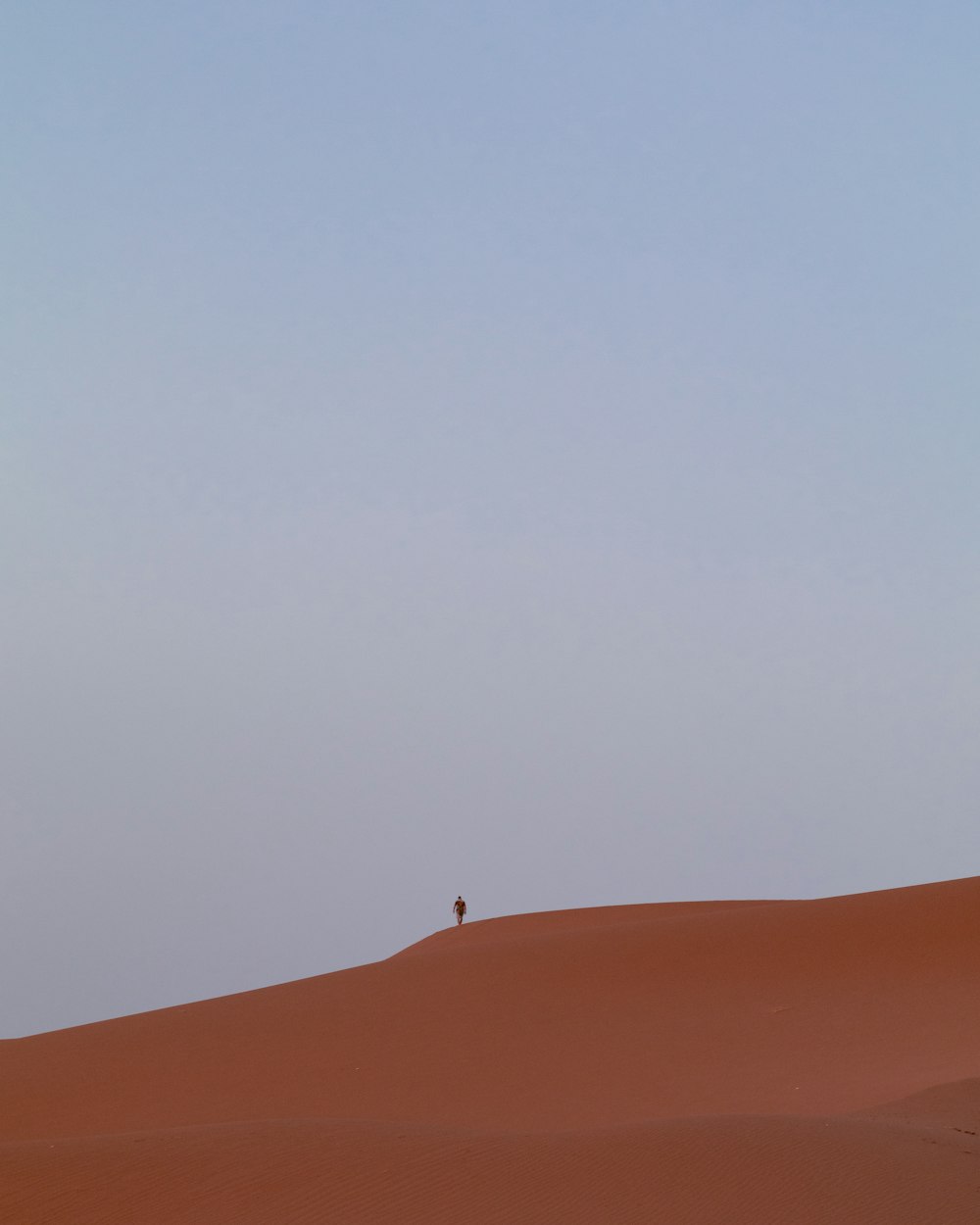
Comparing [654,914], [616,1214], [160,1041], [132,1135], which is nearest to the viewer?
[616,1214]

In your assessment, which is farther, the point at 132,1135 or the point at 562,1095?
the point at 562,1095

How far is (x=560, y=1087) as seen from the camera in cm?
1722

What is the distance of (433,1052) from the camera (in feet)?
63.6

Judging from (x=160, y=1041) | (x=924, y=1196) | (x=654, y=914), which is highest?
(x=654, y=914)

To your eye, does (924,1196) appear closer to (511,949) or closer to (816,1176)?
(816,1176)

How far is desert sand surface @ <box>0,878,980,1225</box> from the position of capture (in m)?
8.73

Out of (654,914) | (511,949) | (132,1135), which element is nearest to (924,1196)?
(132,1135)

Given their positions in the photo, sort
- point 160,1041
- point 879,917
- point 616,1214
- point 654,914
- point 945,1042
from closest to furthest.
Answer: point 616,1214
point 945,1042
point 160,1041
point 879,917
point 654,914

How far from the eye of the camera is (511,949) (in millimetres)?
25875

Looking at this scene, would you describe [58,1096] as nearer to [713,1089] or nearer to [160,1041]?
[160,1041]

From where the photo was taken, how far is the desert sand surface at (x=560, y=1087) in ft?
28.7

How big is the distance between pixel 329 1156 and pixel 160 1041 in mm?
12878

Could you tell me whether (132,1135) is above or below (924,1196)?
above

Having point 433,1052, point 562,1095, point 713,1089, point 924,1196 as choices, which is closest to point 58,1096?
point 433,1052
